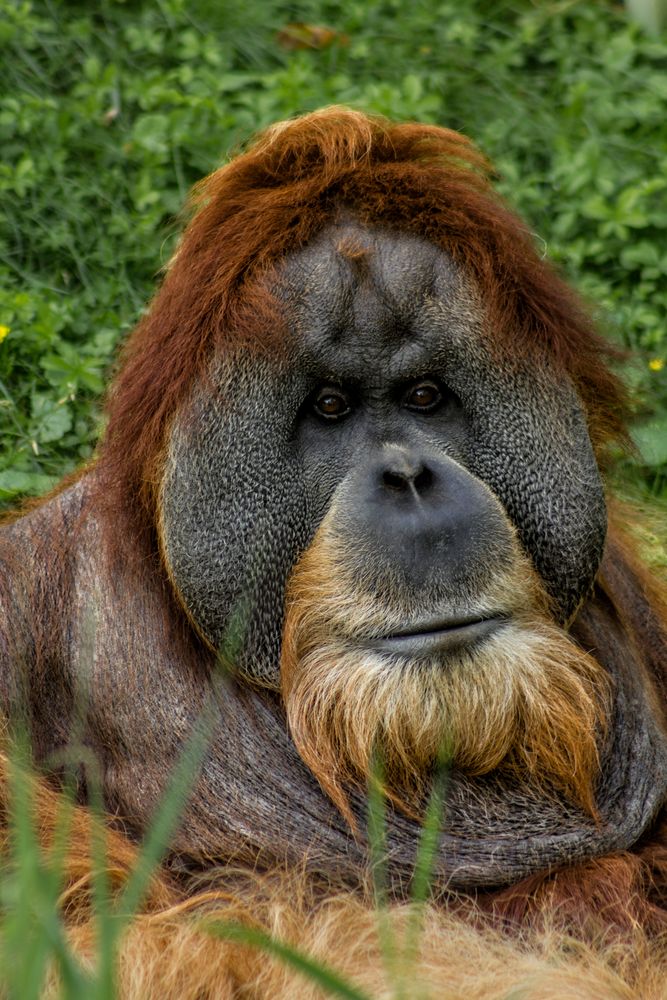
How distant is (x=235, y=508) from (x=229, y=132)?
2.29 meters

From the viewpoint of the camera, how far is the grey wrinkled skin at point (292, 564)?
247cm

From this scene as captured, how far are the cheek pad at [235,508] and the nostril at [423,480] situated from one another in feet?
0.69

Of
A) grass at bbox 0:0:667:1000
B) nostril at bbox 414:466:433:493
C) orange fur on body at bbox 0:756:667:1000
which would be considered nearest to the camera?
orange fur on body at bbox 0:756:667:1000

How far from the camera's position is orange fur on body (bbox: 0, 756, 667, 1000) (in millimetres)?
2284

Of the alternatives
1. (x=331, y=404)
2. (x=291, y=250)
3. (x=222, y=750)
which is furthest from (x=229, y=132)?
(x=222, y=750)

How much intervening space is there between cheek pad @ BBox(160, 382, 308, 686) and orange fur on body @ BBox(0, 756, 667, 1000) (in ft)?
1.38

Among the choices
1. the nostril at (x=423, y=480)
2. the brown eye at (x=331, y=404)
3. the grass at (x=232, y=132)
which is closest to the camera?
the nostril at (x=423, y=480)

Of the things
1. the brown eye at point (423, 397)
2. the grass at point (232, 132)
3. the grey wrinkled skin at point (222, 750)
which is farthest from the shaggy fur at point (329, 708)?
the grass at point (232, 132)

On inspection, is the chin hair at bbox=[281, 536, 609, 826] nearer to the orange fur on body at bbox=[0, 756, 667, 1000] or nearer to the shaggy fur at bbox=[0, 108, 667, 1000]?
the shaggy fur at bbox=[0, 108, 667, 1000]

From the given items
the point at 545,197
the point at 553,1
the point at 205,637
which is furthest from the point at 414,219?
the point at 553,1

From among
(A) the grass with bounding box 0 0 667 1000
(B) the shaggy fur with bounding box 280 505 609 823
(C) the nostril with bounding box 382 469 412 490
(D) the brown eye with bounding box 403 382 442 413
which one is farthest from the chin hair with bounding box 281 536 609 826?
(A) the grass with bounding box 0 0 667 1000

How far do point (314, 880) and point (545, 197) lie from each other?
267 centimetres

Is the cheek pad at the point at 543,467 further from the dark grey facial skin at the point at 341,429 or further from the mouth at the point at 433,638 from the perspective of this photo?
the mouth at the point at 433,638

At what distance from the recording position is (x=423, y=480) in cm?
240
